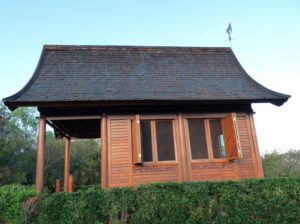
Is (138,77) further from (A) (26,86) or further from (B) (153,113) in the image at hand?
(A) (26,86)

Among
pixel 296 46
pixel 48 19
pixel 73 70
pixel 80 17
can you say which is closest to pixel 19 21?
pixel 48 19

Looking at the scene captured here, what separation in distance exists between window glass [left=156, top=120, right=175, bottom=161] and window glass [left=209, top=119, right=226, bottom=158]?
4.26ft

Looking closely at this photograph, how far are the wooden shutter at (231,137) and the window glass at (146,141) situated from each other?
227 cm

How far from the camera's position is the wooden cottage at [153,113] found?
25.0 feet

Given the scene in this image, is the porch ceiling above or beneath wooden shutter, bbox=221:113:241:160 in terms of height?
above

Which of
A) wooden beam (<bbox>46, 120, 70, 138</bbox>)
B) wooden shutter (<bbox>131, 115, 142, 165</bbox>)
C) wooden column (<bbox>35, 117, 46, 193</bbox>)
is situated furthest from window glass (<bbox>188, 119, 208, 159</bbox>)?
wooden beam (<bbox>46, 120, 70, 138</bbox>)

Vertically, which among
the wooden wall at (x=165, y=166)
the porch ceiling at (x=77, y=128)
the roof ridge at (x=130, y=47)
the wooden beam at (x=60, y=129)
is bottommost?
the wooden wall at (x=165, y=166)

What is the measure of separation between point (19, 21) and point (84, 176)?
2204 centimetres

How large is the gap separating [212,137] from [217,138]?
17 centimetres

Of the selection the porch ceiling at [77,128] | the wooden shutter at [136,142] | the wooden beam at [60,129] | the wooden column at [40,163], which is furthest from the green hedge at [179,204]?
the porch ceiling at [77,128]

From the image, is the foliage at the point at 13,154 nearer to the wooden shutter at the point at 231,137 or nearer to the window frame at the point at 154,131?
the window frame at the point at 154,131

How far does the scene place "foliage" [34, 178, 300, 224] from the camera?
5645 millimetres

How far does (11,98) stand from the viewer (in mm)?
7000

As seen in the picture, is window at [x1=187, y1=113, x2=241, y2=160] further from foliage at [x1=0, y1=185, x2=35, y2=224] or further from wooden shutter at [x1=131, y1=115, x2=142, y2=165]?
foliage at [x1=0, y1=185, x2=35, y2=224]
